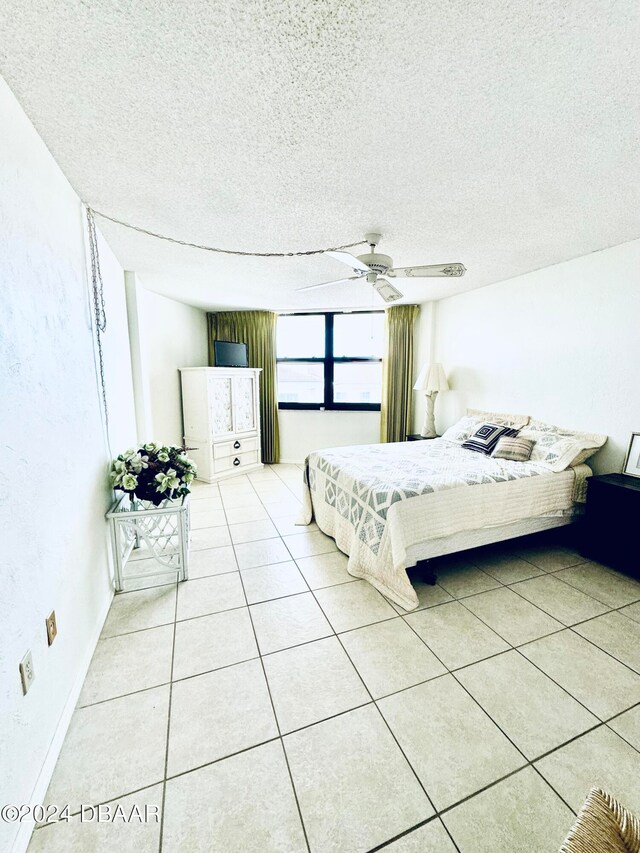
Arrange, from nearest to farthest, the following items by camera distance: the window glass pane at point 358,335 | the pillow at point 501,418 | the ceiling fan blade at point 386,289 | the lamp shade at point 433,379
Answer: the ceiling fan blade at point 386,289, the pillow at point 501,418, the lamp shade at point 433,379, the window glass pane at point 358,335

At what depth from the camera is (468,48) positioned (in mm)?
1054

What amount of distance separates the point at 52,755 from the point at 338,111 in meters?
2.57

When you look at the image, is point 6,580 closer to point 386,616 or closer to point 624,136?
point 386,616

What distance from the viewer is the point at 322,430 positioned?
530cm

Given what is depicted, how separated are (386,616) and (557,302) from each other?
309 cm

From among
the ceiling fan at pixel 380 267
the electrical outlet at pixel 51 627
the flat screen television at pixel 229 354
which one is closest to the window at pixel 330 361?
the flat screen television at pixel 229 354

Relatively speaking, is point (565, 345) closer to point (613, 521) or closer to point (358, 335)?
point (613, 521)

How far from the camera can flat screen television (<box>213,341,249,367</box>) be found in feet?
15.0

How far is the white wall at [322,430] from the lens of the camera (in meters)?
5.23

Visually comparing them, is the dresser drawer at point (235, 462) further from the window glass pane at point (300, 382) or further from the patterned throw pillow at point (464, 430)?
the patterned throw pillow at point (464, 430)

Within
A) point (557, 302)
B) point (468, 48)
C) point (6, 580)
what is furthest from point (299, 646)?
point (557, 302)

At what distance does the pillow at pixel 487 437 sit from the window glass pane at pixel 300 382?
7.91 ft

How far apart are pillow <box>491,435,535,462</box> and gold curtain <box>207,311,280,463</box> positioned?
3155mm

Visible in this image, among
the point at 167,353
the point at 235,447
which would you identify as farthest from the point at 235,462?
the point at 167,353
